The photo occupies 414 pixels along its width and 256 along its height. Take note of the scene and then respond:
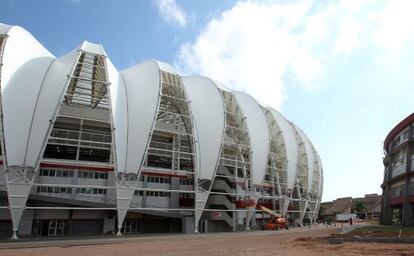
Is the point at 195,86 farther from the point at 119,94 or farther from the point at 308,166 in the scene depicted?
the point at 308,166

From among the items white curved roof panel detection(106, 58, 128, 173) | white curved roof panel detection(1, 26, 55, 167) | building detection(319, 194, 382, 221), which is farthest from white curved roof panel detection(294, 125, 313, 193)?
white curved roof panel detection(1, 26, 55, 167)

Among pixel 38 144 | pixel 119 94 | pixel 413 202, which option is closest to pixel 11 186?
pixel 38 144

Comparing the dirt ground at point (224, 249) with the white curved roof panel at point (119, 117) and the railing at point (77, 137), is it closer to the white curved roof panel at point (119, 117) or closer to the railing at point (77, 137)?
the white curved roof panel at point (119, 117)

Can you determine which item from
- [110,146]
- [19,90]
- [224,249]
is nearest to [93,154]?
[110,146]

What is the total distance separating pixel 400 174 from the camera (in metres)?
44.2

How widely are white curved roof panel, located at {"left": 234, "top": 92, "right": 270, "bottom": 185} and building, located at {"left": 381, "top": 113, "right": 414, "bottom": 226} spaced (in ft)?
53.9

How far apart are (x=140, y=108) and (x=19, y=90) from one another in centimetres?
1260

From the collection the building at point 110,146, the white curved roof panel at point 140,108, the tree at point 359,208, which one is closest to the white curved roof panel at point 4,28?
the building at point 110,146

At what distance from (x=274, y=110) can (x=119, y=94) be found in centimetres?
3881

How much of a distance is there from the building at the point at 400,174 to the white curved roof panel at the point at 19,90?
38.3 m

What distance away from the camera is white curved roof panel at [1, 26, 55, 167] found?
36.2 metres

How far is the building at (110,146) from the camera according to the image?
123ft

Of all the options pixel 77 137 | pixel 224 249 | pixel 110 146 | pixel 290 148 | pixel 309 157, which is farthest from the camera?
pixel 309 157

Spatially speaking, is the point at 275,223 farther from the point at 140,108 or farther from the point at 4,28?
the point at 4,28
